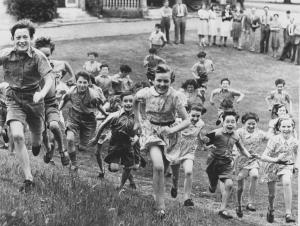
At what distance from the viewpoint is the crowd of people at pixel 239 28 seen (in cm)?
2506

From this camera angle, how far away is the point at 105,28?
26.8 m

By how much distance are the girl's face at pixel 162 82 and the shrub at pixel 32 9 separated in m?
18.8

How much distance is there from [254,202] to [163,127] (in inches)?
133

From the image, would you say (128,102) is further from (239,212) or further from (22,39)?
(239,212)

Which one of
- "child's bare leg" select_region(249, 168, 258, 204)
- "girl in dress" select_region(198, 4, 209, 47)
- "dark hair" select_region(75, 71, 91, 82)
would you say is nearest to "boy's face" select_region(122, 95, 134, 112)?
"dark hair" select_region(75, 71, 91, 82)

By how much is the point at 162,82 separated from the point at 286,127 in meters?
2.63

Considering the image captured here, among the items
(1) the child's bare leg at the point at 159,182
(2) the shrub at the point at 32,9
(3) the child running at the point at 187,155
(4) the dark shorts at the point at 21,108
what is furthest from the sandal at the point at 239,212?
(2) the shrub at the point at 32,9

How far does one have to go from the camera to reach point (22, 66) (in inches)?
298

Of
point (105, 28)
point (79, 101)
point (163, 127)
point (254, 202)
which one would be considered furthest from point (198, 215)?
point (105, 28)

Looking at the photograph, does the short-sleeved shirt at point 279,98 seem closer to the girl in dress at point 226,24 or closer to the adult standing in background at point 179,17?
the adult standing in background at point 179,17

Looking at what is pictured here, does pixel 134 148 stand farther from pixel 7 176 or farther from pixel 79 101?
pixel 7 176

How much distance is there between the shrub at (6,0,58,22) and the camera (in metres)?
25.5

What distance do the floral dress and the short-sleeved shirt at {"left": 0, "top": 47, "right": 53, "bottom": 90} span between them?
12.8 feet

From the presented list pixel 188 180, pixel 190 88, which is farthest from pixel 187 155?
pixel 190 88
